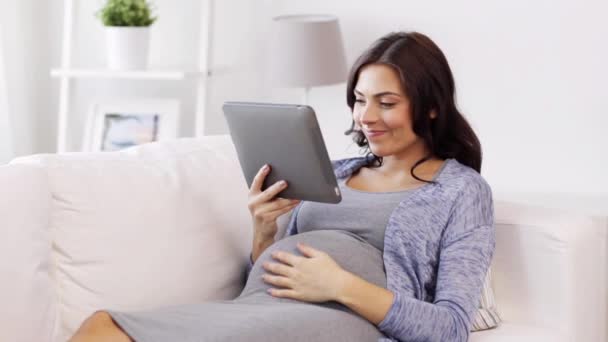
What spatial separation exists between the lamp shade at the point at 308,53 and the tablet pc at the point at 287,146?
4.46ft

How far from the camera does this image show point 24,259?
171 centimetres

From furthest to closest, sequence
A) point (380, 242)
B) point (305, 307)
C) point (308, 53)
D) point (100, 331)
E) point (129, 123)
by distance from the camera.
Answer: point (129, 123) < point (308, 53) < point (380, 242) < point (305, 307) < point (100, 331)

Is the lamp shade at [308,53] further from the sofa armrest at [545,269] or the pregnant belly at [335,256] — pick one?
the pregnant belly at [335,256]

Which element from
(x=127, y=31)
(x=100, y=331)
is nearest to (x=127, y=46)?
(x=127, y=31)

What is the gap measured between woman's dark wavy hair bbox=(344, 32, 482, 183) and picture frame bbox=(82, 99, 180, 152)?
1628 mm

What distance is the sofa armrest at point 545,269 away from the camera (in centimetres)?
204

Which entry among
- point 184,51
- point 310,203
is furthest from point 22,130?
point 310,203

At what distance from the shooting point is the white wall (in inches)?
116

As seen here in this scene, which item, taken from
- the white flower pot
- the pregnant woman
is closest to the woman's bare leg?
the pregnant woman

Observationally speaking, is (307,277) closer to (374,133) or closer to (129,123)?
(374,133)

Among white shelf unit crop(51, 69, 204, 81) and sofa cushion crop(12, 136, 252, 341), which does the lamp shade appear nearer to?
white shelf unit crop(51, 69, 204, 81)

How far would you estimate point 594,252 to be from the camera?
2.20 metres

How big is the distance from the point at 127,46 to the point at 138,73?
0.10 metres

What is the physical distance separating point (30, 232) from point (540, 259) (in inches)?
40.5
